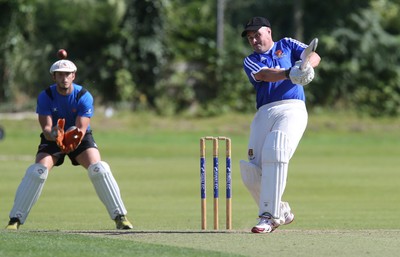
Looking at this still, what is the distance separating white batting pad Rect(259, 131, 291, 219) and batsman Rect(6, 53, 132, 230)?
1611 mm

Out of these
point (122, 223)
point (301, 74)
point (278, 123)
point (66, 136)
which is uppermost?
point (301, 74)

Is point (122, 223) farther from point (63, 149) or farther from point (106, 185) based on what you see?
point (63, 149)

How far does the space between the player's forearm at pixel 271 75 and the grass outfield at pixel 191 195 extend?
127cm

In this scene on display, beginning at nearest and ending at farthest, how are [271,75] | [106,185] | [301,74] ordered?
[301,74]
[271,75]
[106,185]

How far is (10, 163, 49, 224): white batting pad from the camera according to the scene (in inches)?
411

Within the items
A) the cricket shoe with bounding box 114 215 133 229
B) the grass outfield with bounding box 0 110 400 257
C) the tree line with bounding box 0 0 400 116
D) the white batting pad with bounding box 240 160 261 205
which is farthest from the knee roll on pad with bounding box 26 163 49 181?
the tree line with bounding box 0 0 400 116

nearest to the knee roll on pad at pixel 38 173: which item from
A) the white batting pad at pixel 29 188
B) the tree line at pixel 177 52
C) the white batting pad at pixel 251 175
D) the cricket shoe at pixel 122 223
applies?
the white batting pad at pixel 29 188

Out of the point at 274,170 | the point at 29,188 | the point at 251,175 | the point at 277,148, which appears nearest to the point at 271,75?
the point at 277,148

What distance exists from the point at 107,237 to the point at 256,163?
146 cm

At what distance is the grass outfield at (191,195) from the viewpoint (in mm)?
8656

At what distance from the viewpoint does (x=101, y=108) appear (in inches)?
1409

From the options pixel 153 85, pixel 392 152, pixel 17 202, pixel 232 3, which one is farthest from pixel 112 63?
pixel 17 202

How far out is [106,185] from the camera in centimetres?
1054

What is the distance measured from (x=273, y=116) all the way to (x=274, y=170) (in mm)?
469
